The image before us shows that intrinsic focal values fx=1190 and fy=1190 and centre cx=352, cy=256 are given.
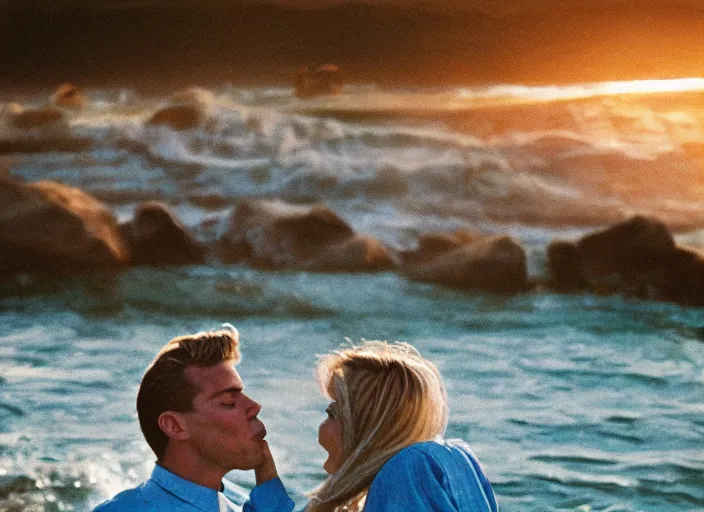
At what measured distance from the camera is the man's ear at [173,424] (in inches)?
114

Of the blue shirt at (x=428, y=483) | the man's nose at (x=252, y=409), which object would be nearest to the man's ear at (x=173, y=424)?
the man's nose at (x=252, y=409)

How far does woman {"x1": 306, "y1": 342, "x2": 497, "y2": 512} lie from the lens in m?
2.46

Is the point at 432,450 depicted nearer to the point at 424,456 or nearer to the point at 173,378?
the point at 424,456

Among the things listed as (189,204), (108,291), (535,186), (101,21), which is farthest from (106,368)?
(535,186)

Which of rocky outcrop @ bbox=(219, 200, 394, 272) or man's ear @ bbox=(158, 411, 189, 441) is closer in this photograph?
man's ear @ bbox=(158, 411, 189, 441)

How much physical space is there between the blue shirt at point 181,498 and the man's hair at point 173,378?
0.10 metres

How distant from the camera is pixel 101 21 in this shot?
7363mm

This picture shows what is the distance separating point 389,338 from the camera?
724cm

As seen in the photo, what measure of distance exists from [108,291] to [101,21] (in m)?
1.67

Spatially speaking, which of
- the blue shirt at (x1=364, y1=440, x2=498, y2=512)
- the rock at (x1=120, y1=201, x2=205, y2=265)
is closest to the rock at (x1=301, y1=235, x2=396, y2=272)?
the rock at (x1=120, y1=201, x2=205, y2=265)

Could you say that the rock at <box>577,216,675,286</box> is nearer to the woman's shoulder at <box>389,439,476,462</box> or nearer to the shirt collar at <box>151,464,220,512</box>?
the shirt collar at <box>151,464,220,512</box>

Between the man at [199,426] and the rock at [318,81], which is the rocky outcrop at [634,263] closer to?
the rock at [318,81]

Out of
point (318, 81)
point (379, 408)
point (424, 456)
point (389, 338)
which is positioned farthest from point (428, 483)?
point (318, 81)

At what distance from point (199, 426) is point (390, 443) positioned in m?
0.57
